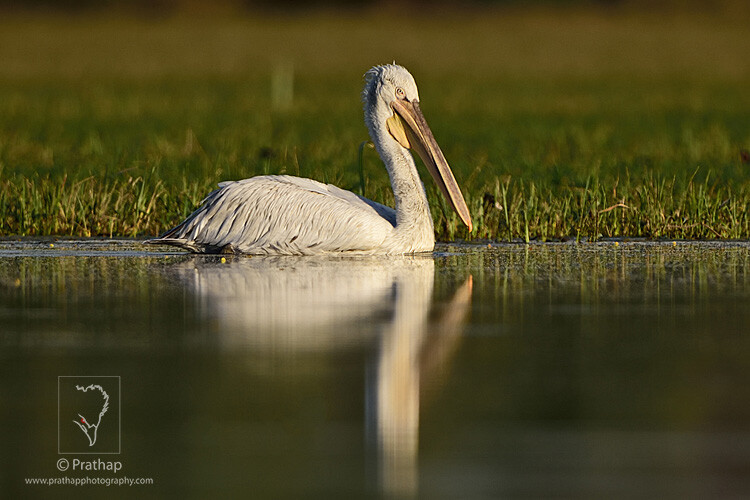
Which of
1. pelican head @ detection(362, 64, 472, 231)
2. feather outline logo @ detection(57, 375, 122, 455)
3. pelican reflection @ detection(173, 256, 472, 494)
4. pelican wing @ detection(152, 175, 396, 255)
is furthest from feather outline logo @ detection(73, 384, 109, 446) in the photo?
pelican head @ detection(362, 64, 472, 231)

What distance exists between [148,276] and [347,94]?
2900cm

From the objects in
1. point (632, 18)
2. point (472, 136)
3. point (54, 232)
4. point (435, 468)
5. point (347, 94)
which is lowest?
point (435, 468)

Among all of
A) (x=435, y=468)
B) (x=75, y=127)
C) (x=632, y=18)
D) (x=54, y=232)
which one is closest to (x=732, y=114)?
(x=75, y=127)

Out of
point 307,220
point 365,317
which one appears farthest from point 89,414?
point 307,220

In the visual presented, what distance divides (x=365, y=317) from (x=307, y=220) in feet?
8.80

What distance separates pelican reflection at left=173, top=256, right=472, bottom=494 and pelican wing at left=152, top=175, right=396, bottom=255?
109mm

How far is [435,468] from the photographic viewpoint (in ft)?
13.8

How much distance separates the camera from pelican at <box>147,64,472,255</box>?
9305 mm

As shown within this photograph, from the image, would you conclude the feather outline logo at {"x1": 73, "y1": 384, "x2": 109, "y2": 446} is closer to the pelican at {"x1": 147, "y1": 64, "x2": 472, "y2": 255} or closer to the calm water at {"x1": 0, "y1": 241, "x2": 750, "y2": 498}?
the calm water at {"x1": 0, "y1": 241, "x2": 750, "y2": 498}

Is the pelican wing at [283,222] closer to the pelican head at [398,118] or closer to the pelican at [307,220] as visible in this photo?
the pelican at [307,220]

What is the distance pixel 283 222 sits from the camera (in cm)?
940

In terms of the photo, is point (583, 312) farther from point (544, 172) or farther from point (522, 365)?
point (544, 172)


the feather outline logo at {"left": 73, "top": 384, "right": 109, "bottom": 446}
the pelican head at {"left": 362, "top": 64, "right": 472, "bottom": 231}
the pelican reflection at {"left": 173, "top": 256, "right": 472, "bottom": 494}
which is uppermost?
the pelican head at {"left": 362, "top": 64, "right": 472, "bottom": 231}

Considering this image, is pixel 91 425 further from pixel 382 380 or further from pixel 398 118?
pixel 398 118
